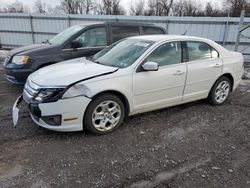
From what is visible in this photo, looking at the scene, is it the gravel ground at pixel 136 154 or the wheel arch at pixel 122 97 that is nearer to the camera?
the gravel ground at pixel 136 154

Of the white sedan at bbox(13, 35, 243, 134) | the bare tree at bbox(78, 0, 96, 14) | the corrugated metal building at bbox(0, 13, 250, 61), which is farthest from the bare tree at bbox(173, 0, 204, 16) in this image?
the white sedan at bbox(13, 35, 243, 134)

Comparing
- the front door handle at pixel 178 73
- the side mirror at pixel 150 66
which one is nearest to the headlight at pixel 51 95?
the side mirror at pixel 150 66

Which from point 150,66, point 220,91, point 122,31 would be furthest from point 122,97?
point 122,31

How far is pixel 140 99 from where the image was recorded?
3.79 metres

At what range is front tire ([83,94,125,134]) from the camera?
3371mm

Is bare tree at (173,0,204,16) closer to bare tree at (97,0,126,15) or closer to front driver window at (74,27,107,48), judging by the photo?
bare tree at (97,0,126,15)

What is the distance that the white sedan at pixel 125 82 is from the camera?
323 cm

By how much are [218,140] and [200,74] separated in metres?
1.42

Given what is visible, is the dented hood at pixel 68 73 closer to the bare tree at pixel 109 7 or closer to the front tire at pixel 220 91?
the front tire at pixel 220 91

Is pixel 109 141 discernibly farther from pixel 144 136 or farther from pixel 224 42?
pixel 224 42

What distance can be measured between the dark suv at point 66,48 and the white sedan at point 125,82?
1454 mm

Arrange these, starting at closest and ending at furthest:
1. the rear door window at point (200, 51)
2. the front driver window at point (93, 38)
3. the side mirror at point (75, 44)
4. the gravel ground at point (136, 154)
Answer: the gravel ground at point (136, 154) < the rear door window at point (200, 51) < the side mirror at point (75, 44) < the front driver window at point (93, 38)

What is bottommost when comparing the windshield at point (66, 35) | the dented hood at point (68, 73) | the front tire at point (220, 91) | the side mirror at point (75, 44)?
the front tire at point (220, 91)

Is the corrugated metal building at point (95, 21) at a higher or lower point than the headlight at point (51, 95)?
higher
